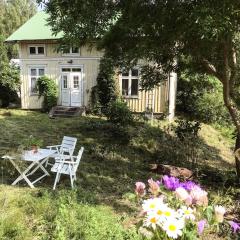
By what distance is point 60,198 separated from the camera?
22.6 ft

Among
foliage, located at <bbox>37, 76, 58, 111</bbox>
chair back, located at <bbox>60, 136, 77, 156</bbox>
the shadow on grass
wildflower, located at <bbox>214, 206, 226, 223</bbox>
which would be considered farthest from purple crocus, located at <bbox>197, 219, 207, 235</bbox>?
foliage, located at <bbox>37, 76, 58, 111</bbox>

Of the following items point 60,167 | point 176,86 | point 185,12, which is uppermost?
point 185,12

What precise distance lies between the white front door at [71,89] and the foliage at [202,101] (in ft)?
19.1

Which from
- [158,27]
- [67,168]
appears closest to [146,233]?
[158,27]

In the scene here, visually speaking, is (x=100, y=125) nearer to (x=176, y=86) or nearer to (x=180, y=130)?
(x=180, y=130)

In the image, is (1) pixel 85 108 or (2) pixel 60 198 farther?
(1) pixel 85 108

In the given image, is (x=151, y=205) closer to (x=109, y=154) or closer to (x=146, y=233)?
(x=146, y=233)

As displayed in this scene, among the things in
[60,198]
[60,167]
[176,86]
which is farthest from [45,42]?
[60,198]

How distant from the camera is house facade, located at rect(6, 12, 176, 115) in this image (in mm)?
21375

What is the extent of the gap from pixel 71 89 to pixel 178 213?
19.6 metres

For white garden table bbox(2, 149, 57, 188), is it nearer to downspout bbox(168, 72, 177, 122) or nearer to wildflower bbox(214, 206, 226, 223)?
wildflower bbox(214, 206, 226, 223)

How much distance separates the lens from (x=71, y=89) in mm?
22312

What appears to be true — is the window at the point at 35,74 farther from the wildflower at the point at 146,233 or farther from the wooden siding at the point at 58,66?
the wildflower at the point at 146,233

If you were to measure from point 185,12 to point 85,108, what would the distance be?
15.6 metres
